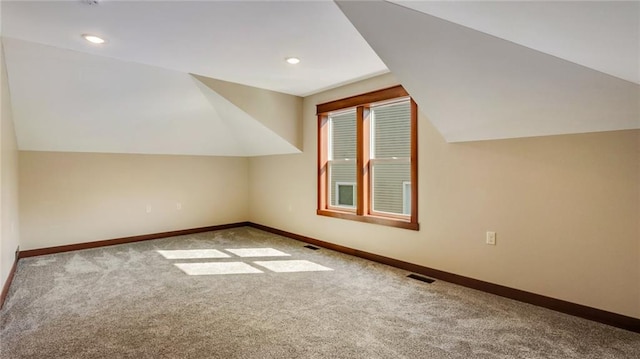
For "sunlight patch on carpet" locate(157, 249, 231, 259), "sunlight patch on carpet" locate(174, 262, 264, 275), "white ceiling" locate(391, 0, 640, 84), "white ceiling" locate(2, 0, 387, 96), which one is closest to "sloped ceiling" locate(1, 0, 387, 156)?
"white ceiling" locate(2, 0, 387, 96)

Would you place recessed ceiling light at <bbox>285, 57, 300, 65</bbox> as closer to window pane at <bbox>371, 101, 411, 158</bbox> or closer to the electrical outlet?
window pane at <bbox>371, 101, 411, 158</bbox>

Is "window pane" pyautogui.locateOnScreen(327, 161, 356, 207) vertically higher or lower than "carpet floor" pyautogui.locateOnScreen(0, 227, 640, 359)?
higher

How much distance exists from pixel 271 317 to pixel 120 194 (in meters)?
3.65

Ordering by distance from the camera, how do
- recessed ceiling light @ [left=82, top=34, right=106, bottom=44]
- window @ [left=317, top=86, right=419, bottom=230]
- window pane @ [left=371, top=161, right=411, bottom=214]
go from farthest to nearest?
A: window pane @ [left=371, top=161, right=411, bottom=214]
window @ [left=317, top=86, right=419, bottom=230]
recessed ceiling light @ [left=82, top=34, right=106, bottom=44]

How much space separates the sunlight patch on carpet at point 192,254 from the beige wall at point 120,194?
1.09 meters

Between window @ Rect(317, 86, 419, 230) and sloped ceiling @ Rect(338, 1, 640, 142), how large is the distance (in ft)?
3.13

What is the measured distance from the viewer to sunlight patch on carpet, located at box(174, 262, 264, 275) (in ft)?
11.2

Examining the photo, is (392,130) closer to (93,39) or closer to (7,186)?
(93,39)

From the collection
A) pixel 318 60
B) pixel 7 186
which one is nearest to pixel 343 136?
pixel 318 60

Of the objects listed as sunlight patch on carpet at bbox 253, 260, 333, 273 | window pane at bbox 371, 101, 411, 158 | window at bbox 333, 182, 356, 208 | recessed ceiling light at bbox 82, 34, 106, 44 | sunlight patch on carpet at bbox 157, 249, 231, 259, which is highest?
recessed ceiling light at bbox 82, 34, 106, 44

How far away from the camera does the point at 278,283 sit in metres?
3.10

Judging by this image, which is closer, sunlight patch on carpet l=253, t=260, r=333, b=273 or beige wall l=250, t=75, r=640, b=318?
beige wall l=250, t=75, r=640, b=318

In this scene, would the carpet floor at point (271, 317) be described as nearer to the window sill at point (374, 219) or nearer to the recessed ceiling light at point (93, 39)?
the window sill at point (374, 219)

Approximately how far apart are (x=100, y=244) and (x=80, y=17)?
341 centimetres
